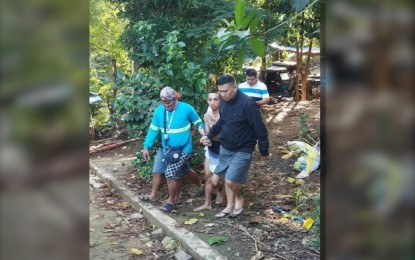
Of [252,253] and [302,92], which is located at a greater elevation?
[302,92]

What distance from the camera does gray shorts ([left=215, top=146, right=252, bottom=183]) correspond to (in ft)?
16.8

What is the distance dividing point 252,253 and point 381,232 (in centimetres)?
392

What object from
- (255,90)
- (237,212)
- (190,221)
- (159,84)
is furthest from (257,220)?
(159,84)

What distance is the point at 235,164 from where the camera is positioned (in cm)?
511

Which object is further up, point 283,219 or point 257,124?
point 257,124

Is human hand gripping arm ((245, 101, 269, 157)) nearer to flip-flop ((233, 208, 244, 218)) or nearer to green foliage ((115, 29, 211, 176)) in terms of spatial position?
flip-flop ((233, 208, 244, 218))

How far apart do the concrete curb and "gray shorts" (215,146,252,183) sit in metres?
0.79

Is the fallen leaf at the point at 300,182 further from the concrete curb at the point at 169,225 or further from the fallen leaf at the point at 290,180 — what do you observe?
the concrete curb at the point at 169,225

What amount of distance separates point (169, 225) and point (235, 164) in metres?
1.06

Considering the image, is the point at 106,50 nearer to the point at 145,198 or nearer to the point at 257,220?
the point at 145,198

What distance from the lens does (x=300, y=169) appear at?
681 centimetres

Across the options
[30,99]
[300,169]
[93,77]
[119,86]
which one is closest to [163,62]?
[119,86]

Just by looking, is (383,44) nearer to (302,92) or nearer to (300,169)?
(300,169)

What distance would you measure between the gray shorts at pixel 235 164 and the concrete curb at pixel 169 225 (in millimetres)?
787
